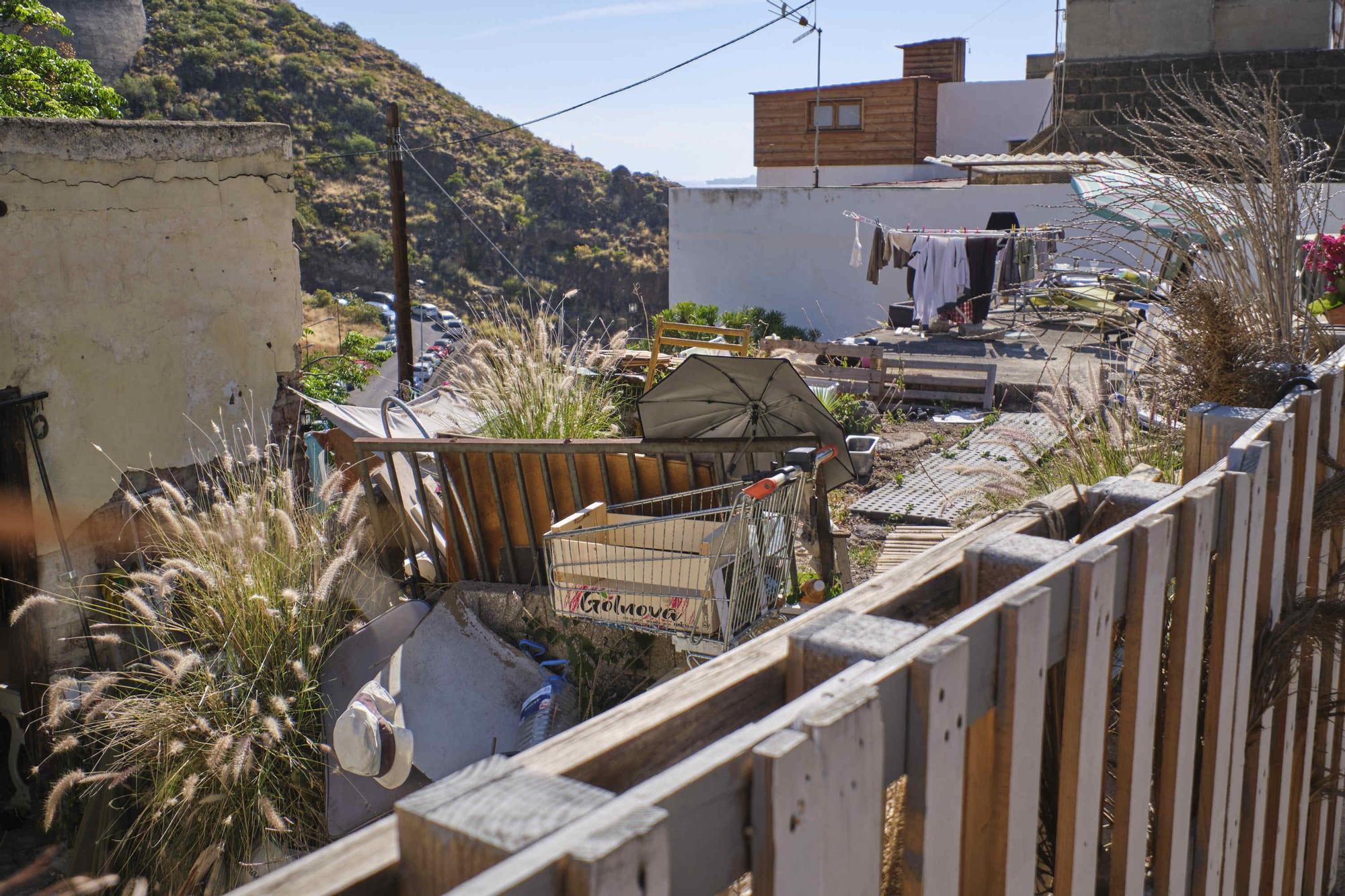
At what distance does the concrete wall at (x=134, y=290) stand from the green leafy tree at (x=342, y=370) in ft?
3.62

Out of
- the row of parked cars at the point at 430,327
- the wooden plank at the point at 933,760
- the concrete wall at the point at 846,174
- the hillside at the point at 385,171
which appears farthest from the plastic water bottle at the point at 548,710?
the hillside at the point at 385,171

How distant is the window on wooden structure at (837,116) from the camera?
103 ft

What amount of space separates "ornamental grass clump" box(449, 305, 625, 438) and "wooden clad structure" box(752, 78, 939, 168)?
25148 millimetres

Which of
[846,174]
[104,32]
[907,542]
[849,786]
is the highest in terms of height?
[104,32]

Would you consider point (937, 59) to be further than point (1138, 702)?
Yes

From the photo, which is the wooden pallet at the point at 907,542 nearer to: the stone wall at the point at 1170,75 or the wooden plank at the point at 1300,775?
the wooden plank at the point at 1300,775

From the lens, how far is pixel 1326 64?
663 inches

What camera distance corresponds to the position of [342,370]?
44.4 ft

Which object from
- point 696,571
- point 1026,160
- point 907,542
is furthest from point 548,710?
point 1026,160

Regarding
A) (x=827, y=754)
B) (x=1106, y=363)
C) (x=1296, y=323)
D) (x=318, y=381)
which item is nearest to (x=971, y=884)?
(x=827, y=754)

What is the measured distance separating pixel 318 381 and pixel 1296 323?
986 centimetres

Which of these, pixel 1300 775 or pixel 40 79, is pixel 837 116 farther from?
pixel 1300 775

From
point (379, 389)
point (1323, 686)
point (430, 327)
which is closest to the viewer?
point (1323, 686)

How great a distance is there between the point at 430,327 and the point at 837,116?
19050 millimetres
